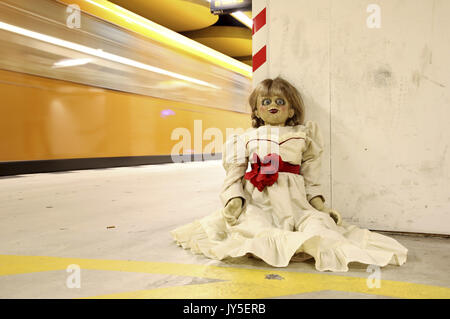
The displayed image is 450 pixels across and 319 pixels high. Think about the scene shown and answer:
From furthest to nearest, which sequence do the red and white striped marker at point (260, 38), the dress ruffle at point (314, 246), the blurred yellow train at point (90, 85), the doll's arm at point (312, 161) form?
the blurred yellow train at point (90, 85)
the red and white striped marker at point (260, 38)
the doll's arm at point (312, 161)
the dress ruffle at point (314, 246)

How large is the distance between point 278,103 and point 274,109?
0.05 metres

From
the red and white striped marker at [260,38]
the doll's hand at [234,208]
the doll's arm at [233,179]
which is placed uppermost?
the red and white striped marker at [260,38]

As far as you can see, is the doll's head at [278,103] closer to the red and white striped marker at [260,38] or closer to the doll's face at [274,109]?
the doll's face at [274,109]

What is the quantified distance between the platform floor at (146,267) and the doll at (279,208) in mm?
53

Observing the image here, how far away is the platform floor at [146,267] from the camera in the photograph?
96cm

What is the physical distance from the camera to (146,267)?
1187 millimetres
